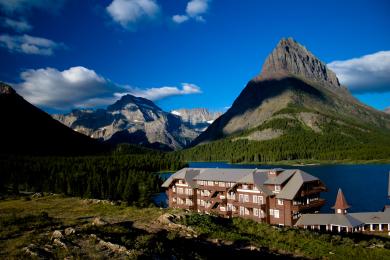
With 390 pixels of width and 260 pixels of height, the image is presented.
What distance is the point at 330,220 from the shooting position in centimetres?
6900

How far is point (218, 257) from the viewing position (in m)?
29.4

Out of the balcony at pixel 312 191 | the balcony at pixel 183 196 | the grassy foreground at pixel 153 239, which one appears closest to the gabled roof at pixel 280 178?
the balcony at pixel 312 191

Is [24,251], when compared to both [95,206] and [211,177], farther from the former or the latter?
[211,177]

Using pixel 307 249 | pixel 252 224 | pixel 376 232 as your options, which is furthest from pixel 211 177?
pixel 307 249

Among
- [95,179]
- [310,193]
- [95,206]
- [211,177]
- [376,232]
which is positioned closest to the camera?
[95,206]

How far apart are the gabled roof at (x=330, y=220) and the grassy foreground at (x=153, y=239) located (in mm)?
21061

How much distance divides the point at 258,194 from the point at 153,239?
2101 inches

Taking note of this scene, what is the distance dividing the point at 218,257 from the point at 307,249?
38.5 feet

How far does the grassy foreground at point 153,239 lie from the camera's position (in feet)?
85.7

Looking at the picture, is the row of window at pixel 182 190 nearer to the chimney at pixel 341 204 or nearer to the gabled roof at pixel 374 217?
the chimney at pixel 341 204

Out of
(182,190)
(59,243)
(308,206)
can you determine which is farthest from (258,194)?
(59,243)

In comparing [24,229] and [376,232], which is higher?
[24,229]

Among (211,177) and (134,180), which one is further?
(134,180)

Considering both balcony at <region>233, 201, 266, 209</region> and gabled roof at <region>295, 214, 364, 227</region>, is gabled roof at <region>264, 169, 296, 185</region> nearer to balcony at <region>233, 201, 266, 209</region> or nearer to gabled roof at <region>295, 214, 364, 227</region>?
balcony at <region>233, 201, 266, 209</region>
